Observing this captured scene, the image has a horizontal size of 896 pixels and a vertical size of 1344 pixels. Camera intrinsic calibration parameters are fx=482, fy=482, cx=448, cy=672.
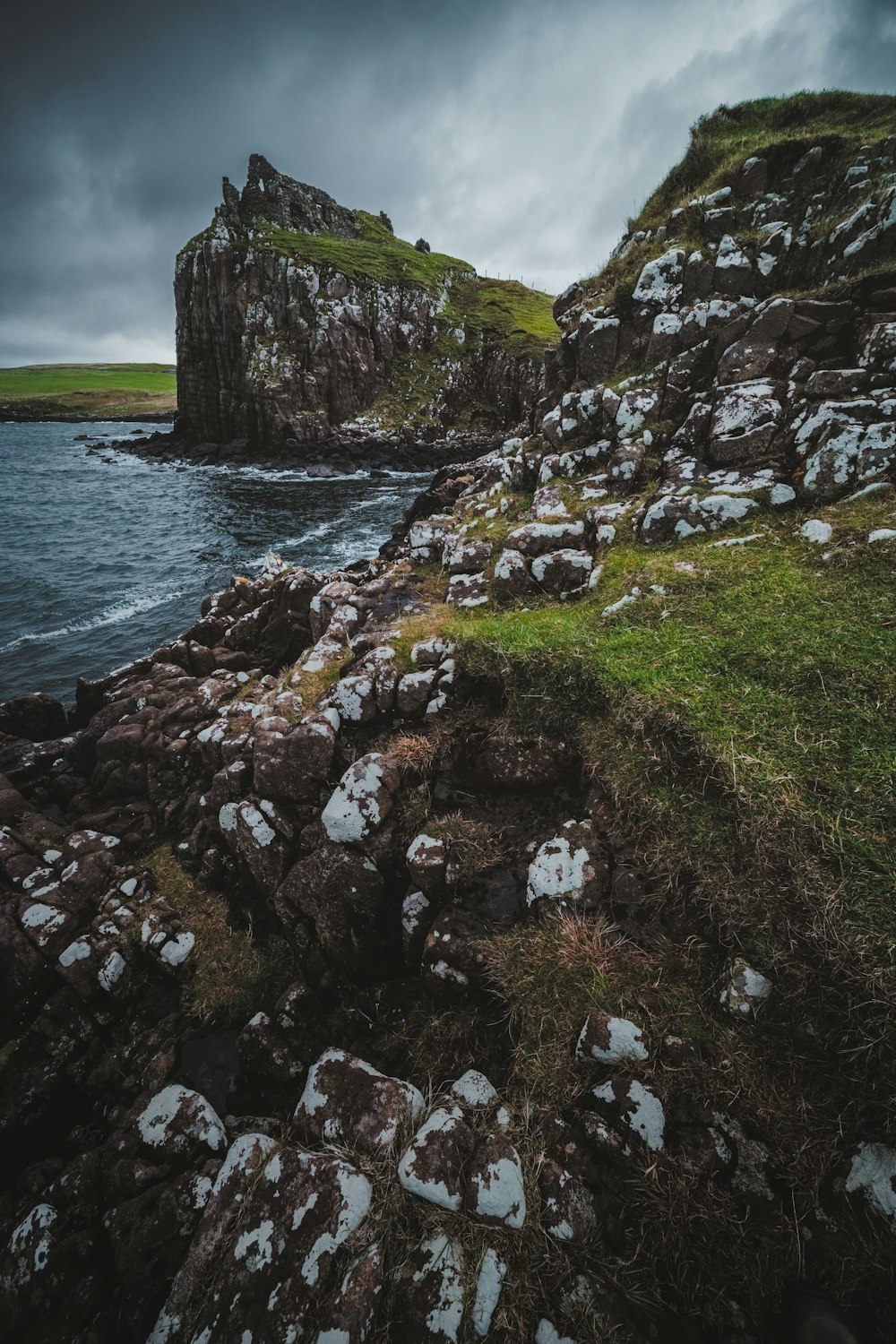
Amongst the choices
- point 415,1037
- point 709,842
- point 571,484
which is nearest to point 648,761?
point 709,842

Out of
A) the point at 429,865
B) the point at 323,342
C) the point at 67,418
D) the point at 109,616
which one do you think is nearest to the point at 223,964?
the point at 429,865

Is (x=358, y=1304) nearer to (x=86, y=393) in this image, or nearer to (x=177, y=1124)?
(x=177, y=1124)

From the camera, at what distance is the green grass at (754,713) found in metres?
3.95

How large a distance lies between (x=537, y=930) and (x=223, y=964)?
4415 millimetres

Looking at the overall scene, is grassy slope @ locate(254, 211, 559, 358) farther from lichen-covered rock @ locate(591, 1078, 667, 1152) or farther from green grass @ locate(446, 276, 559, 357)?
lichen-covered rock @ locate(591, 1078, 667, 1152)

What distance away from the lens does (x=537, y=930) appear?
16.2 feet

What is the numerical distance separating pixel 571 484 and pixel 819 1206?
1120cm

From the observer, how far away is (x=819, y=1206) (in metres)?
3.22

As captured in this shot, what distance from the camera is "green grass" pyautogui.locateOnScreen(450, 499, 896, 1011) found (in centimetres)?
395

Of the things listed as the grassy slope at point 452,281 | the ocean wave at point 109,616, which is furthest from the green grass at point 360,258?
the ocean wave at point 109,616

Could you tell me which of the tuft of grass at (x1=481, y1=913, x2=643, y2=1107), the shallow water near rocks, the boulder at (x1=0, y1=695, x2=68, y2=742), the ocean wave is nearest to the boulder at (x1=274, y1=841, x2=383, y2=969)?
the tuft of grass at (x1=481, y1=913, x2=643, y2=1107)

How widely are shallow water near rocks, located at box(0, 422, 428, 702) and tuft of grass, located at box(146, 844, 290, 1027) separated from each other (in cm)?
1250

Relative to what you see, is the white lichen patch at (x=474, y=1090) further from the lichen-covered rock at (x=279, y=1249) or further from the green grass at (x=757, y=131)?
the green grass at (x=757, y=131)

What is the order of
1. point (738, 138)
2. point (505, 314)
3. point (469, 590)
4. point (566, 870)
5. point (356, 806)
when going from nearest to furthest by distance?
point (566, 870) < point (356, 806) < point (469, 590) < point (738, 138) < point (505, 314)
